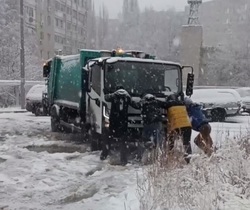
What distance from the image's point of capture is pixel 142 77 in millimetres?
10242

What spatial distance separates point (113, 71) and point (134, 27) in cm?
7603

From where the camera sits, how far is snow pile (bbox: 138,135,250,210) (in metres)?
5.18

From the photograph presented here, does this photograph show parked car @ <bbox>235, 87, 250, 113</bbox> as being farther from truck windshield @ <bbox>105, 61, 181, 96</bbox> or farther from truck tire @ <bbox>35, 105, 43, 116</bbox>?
truck windshield @ <bbox>105, 61, 181, 96</bbox>

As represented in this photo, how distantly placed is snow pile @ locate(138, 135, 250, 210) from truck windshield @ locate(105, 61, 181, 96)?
393 centimetres

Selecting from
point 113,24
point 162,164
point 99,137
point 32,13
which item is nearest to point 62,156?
point 99,137

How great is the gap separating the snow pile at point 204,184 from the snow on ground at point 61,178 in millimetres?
512

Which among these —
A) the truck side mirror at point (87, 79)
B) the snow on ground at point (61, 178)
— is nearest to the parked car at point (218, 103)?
the snow on ground at point (61, 178)

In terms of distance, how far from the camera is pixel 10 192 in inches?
285

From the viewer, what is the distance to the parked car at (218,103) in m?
19.9

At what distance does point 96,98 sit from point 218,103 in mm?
10991

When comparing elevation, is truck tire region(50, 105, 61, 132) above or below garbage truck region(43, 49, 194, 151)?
below

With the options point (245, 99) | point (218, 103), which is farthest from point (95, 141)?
point (245, 99)

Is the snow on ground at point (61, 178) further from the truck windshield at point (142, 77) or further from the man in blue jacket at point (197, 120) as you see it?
the truck windshield at point (142, 77)

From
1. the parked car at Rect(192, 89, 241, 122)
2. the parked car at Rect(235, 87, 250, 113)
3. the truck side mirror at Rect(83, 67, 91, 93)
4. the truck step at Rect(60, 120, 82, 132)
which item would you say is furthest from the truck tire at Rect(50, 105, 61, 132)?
the parked car at Rect(235, 87, 250, 113)
